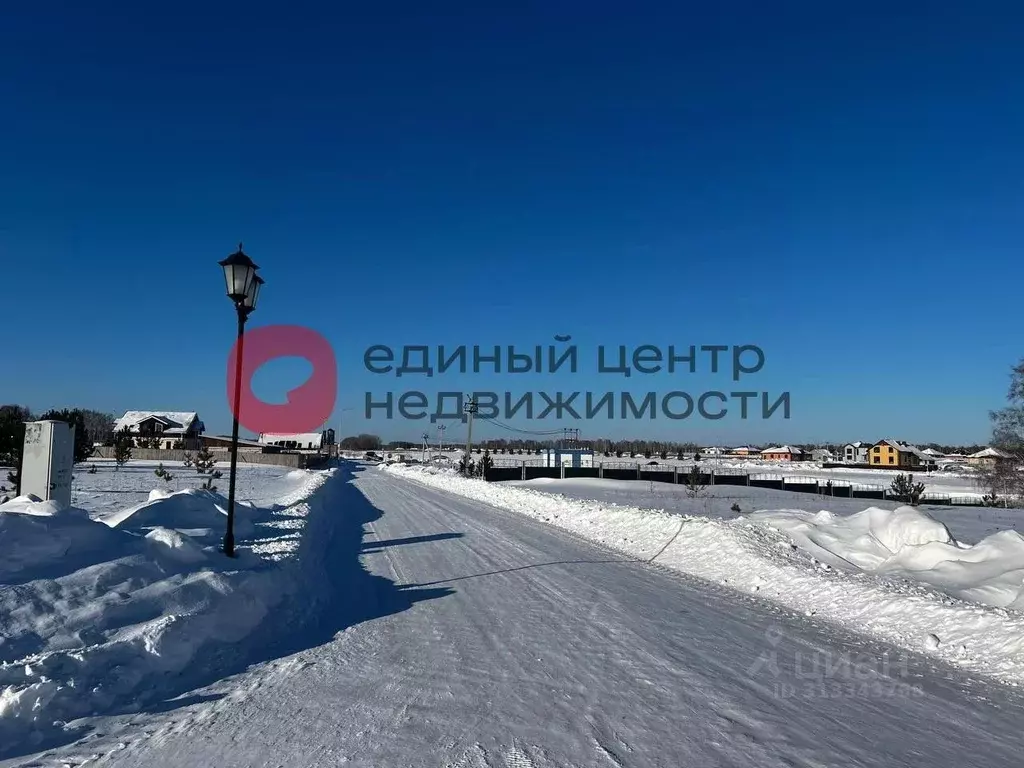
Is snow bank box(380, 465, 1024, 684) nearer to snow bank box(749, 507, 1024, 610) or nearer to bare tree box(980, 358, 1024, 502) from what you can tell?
snow bank box(749, 507, 1024, 610)

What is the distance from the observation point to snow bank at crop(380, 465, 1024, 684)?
6797 millimetres

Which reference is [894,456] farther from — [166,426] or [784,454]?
[166,426]

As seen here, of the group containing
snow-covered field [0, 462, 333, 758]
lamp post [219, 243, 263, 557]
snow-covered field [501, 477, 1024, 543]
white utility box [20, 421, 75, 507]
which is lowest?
snow-covered field [501, 477, 1024, 543]

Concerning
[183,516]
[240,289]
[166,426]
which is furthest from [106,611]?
[166,426]

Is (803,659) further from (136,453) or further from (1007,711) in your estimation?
(136,453)

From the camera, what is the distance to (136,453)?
198 feet

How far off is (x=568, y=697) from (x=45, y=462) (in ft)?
39.1

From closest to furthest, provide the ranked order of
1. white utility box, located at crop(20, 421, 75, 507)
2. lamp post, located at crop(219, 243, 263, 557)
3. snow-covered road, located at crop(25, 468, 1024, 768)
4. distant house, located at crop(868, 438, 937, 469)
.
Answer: snow-covered road, located at crop(25, 468, 1024, 768) < lamp post, located at crop(219, 243, 263, 557) < white utility box, located at crop(20, 421, 75, 507) < distant house, located at crop(868, 438, 937, 469)

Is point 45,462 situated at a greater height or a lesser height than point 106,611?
greater

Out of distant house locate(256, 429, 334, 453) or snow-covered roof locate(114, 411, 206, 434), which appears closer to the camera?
snow-covered roof locate(114, 411, 206, 434)

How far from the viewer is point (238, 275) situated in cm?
991

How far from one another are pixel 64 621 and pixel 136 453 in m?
63.9

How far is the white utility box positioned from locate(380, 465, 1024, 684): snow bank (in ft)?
38.8

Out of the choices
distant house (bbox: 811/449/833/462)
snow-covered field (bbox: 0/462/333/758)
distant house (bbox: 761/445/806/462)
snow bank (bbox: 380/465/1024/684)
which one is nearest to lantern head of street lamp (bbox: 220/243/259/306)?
snow-covered field (bbox: 0/462/333/758)
